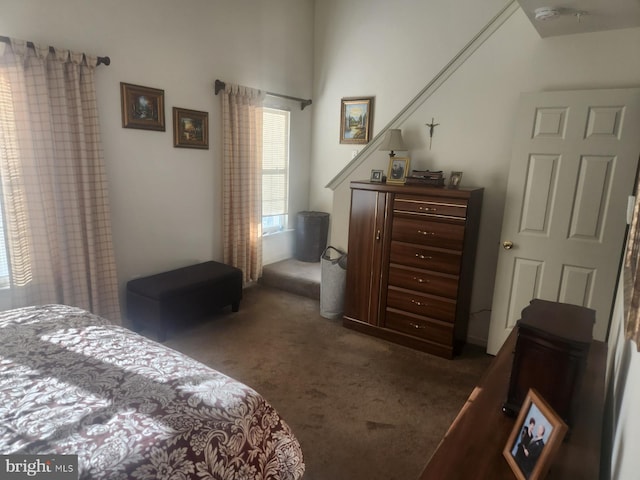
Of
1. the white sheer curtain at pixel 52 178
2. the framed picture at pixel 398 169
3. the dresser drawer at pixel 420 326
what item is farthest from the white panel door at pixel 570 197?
the white sheer curtain at pixel 52 178

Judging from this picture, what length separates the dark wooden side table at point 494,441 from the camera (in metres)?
0.96

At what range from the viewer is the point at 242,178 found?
4.03m

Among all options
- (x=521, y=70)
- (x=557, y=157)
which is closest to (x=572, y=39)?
(x=521, y=70)

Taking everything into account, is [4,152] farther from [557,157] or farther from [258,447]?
[557,157]

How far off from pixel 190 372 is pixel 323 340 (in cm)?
191

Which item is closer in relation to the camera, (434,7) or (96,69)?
(96,69)

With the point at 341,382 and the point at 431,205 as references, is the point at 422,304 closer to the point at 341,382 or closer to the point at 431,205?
the point at 431,205

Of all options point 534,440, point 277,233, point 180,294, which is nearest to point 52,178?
point 180,294

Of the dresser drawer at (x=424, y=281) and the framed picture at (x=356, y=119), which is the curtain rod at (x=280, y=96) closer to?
the framed picture at (x=356, y=119)

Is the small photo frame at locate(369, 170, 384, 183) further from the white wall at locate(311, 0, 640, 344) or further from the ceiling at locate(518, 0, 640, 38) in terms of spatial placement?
the ceiling at locate(518, 0, 640, 38)

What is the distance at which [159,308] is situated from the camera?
3018 mm

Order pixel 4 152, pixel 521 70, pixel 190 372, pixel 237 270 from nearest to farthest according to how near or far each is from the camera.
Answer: pixel 190 372 → pixel 4 152 → pixel 521 70 → pixel 237 270

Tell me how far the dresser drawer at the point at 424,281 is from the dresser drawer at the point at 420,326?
0.24 meters
